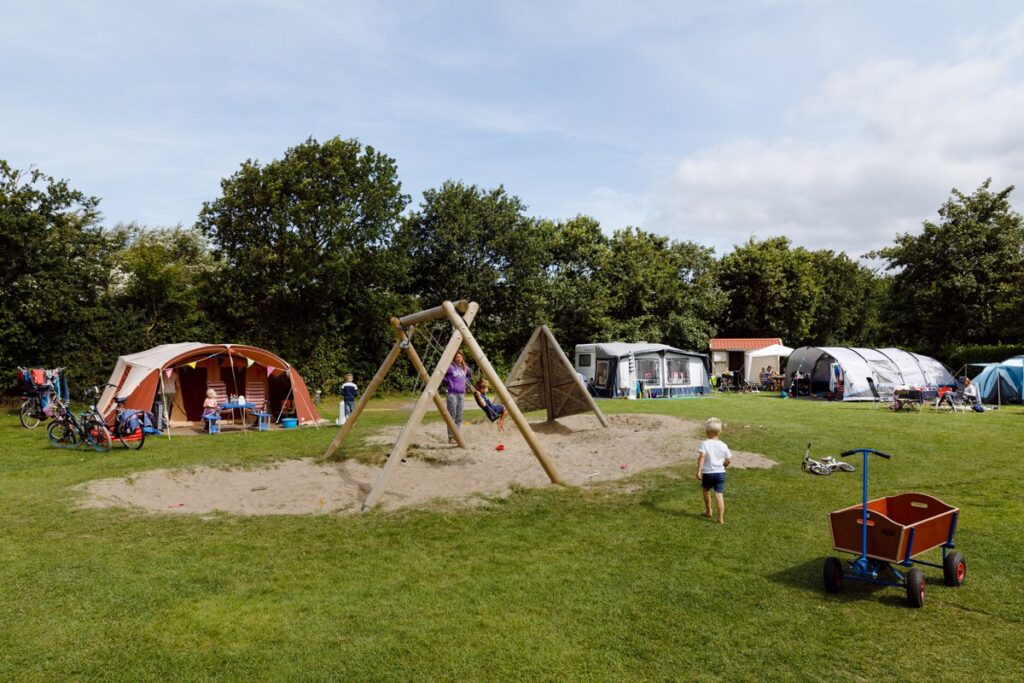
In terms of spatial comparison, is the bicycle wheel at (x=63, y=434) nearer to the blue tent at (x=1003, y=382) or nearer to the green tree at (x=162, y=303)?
the green tree at (x=162, y=303)

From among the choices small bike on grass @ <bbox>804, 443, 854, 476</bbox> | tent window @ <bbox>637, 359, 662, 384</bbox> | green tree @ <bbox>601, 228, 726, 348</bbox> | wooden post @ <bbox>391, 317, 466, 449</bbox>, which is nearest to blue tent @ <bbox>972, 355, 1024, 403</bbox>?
tent window @ <bbox>637, 359, 662, 384</bbox>

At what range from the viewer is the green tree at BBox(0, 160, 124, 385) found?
21266 millimetres

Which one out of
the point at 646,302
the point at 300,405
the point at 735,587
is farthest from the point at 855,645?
the point at 646,302

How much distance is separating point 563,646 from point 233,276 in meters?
23.9

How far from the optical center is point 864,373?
2875cm

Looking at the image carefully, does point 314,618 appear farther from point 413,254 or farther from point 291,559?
point 413,254

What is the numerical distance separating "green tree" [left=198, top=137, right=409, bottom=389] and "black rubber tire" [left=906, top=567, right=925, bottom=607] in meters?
23.3

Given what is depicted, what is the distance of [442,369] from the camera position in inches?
382

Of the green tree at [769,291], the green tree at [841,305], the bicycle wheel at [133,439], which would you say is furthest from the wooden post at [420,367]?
the green tree at [841,305]

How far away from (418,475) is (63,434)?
9.09 meters

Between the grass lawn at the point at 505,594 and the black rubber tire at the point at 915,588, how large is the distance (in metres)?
0.09

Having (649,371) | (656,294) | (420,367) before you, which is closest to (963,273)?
(656,294)

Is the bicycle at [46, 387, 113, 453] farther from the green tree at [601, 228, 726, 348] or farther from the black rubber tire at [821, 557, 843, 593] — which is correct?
the green tree at [601, 228, 726, 348]

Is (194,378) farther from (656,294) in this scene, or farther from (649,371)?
(656,294)
